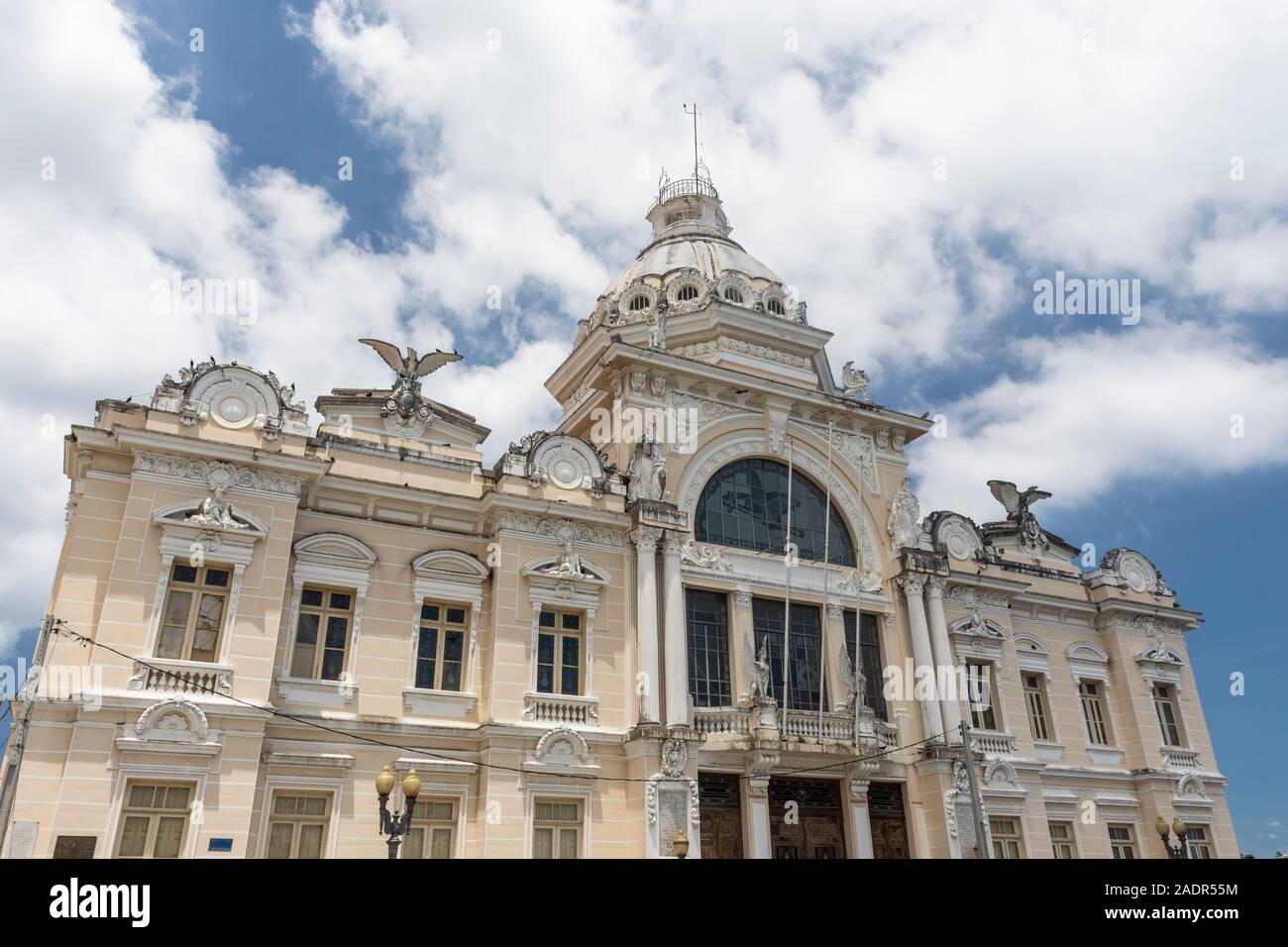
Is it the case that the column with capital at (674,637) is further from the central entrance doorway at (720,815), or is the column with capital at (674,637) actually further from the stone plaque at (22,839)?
the stone plaque at (22,839)

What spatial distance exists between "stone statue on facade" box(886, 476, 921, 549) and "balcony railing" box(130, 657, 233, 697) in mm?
18409

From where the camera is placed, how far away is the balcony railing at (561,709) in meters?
20.8

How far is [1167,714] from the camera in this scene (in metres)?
30.1

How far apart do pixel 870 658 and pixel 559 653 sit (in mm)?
9512

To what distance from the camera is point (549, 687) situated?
21.5 m

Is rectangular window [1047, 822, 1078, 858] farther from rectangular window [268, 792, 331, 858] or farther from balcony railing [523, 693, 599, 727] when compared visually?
rectangular window [268, 792, 331, 858]

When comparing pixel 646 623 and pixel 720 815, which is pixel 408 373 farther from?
pixel 720 815

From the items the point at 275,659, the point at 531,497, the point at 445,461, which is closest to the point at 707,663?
the point at 531,497

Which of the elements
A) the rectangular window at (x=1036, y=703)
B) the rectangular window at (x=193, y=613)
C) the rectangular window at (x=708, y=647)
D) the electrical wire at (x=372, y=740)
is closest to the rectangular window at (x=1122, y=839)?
the rectangular window at (x=1036, y=703)

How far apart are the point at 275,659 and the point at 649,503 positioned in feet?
31.2

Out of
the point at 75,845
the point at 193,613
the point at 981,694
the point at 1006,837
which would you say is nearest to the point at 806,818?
the point at 1006,837

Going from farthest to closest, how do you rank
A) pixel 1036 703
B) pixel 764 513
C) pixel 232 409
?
pixel 1036 703, pixel 764 513, pixel 232 409

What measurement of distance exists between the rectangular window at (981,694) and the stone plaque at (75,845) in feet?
71.1
